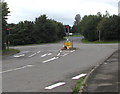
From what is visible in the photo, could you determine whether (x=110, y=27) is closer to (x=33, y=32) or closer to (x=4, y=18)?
(x=33, y=32)

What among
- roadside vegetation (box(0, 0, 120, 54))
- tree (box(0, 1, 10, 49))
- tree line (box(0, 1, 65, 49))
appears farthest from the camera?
tree line (box(0, 1, 65, 49))

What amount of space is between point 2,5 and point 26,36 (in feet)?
163

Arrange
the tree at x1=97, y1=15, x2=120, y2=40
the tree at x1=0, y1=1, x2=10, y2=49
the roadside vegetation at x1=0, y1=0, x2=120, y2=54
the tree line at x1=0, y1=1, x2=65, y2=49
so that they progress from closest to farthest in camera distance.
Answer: the tree at x1=0, y1=1, x2=10, y2=49 → the tree at x1=97, y1=15, x2=120, y2=40 → the roadside vegetation at x1=0, y1=0, x2=120, y2=54 → the tree line at x1=0, y1=1, x2=65, y2=49

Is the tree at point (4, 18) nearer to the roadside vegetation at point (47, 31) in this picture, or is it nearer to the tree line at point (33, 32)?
the roadside vegetation at point (47, 31)

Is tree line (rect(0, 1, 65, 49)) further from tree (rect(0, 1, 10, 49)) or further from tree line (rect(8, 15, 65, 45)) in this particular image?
tree (rect(0, 1, 10, 49))

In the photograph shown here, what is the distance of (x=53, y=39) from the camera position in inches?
3927

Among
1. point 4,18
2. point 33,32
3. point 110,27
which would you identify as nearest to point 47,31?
point 33,32

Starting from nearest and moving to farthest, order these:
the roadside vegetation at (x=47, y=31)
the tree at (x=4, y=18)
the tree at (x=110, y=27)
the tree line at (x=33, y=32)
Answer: the tree at (x=4, y=18)
the tree at (x=110, y=27)
the roadside vegetation at (x=47, y=31)
the tree line at (x=33, y=32)

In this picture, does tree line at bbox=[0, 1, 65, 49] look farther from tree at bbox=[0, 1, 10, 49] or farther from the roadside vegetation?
tree at bbox=[0, 1, 10, 49]

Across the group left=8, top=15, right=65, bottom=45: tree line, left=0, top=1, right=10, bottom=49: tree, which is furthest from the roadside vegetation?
left=0, top=1, right=10, bottom=49: tree

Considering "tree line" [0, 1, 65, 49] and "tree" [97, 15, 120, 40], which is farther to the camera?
"tree line" [0, 1, 65, 49]

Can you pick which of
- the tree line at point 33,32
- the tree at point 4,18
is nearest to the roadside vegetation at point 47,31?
the tree line at point 33,32

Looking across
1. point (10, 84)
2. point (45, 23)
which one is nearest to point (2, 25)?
point (10, 84)

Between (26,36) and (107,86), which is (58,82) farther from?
(26,36)
